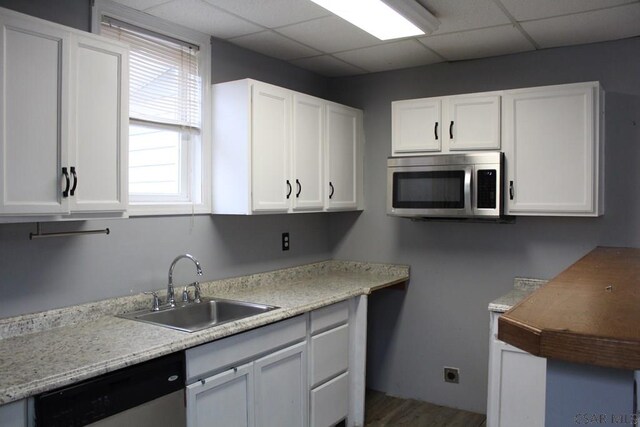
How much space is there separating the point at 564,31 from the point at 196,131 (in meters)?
2.17

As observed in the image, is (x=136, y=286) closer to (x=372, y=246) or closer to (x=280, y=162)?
(x=280, y=162)

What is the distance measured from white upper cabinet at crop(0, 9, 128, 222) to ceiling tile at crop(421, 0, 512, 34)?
151 cm

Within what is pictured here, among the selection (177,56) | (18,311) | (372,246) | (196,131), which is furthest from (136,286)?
(372,246)

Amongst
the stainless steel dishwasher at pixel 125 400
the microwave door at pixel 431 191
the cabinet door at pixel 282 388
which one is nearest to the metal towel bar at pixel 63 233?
the stainless steel dishwasher at pixel 125 400

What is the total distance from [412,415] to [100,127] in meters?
2.72

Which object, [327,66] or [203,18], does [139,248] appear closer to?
[203,18]

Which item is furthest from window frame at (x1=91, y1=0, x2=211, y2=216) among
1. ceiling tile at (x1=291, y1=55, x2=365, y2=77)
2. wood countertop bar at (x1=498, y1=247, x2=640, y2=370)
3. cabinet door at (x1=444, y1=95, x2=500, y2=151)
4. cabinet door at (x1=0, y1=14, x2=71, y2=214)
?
wood countertop bar at (x1=498, y1=247, x2=640, y2=370)

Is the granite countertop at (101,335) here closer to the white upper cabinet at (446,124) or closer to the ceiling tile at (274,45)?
the white upper cabinet at (446,124)

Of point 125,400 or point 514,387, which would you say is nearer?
point 125,400

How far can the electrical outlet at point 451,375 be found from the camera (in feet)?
12.2

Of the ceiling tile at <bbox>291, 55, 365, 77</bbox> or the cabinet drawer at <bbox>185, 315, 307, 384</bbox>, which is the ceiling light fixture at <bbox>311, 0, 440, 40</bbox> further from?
the cabinet drawer at <bbox>185, 315, 307, 384</bbox>

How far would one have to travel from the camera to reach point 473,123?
3285 millimetres

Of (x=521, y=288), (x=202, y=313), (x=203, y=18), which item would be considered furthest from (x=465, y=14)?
(x=202, y=313)

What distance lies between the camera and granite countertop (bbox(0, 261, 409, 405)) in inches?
67.7
